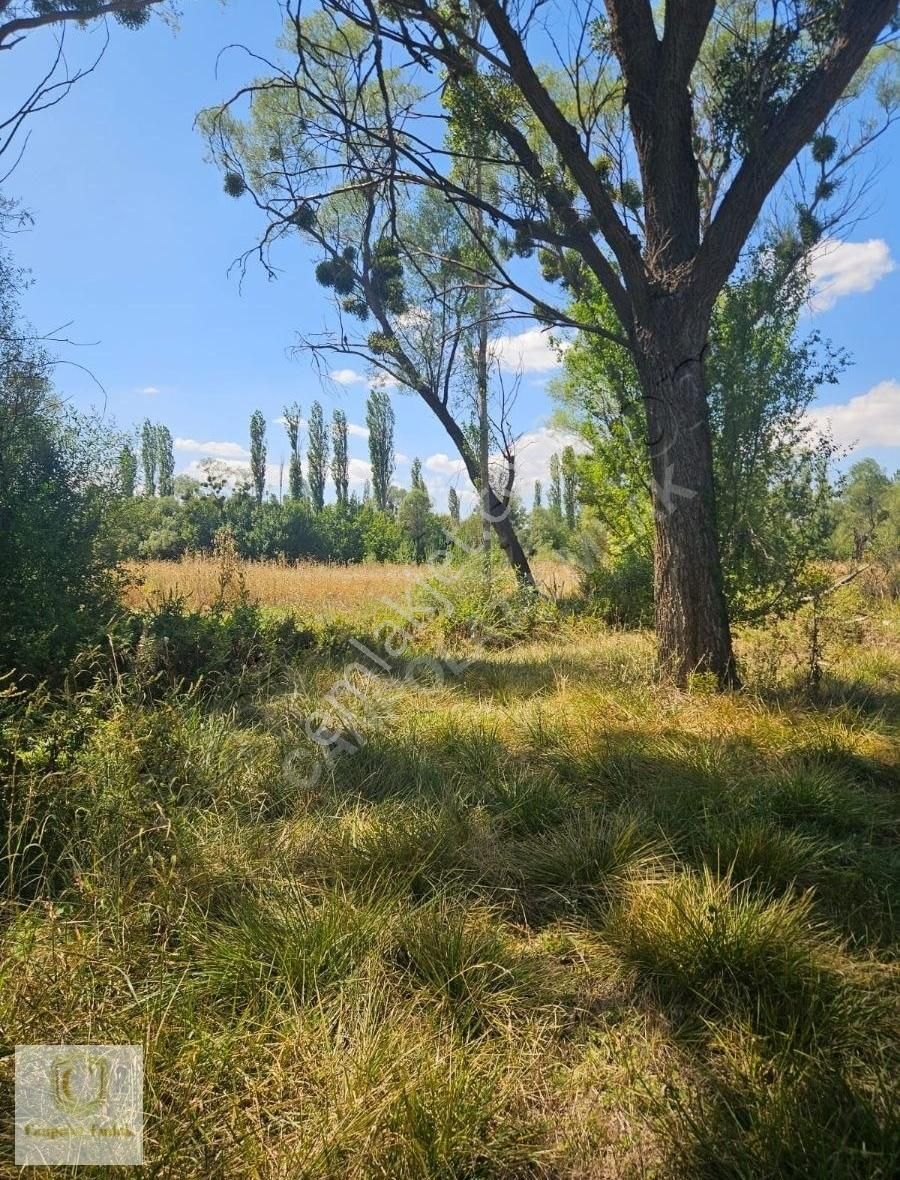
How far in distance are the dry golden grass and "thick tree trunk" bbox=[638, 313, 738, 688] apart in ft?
16.0

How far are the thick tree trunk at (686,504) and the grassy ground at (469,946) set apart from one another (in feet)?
2.63

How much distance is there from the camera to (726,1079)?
1.46m

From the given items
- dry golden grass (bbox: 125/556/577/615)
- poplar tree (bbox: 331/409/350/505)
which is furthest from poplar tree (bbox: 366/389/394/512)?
dry golden grass (bbox: 125/556/577/615)

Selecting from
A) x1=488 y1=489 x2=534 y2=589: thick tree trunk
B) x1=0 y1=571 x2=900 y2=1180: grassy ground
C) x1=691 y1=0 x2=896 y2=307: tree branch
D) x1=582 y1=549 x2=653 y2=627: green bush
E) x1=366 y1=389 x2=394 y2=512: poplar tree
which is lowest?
x1=0 y1=571 x2=900 y2=1180: grassy ground

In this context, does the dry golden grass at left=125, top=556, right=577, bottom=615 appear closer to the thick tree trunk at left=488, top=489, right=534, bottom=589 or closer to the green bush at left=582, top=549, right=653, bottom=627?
the thick tree trunk at left=488, top=489, right=534, bottom=589

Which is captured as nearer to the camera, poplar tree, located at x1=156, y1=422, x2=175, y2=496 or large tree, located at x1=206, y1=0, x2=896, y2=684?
large tree, located at x1=206, y1=0, x2=896, y2=684

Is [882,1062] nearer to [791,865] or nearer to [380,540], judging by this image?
[791,865]

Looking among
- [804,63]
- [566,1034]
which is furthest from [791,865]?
[804,63]

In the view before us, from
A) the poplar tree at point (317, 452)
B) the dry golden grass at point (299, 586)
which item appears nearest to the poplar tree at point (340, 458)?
the poplar tree at point (317, 452)

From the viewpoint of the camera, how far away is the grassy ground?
4.36ft

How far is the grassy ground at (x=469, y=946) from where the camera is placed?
1330 mm

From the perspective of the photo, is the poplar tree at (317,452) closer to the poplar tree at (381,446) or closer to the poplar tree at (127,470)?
the poplar tree at (381,446)

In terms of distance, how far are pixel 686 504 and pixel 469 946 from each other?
3.29 metres

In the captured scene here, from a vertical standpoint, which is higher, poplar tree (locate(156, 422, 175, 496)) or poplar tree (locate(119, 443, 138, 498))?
poplar tree (locate(156, 422, 175, 496))
